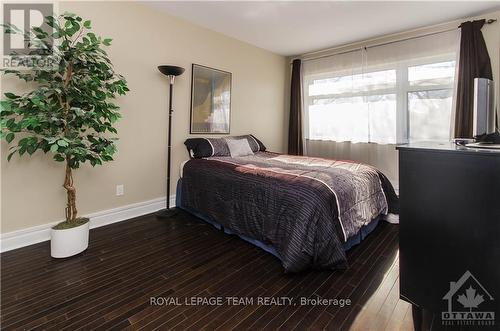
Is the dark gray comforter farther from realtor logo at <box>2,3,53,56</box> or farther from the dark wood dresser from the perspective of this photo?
realtor logo at <box>2,3,53,56</box>

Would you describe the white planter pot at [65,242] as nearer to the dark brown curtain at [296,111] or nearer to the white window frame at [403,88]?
the dark brown curtain at [296,111]

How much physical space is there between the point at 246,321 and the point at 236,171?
4.48 ft

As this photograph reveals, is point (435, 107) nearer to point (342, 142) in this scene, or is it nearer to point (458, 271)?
point (342, 142)

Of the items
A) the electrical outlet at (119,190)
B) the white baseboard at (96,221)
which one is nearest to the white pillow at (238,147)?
the white baseboard at (96,221)

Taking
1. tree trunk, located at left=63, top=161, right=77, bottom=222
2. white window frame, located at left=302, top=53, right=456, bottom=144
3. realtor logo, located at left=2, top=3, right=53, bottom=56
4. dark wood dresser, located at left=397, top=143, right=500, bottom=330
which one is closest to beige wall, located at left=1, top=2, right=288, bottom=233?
realtor logo, located at left=2, top=3, right=53, bottom=56

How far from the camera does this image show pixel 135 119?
2832mm

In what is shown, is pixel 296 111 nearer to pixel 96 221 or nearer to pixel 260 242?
pixel 260 242

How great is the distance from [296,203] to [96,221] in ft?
7.11

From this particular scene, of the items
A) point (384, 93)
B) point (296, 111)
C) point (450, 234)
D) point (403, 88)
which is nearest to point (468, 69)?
point (403, 88)

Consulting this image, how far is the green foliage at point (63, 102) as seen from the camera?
1.76 metres

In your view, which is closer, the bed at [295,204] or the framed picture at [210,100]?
the bed at [295,204]

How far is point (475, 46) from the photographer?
2.91 metres

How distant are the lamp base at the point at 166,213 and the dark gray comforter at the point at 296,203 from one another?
1.13 ft

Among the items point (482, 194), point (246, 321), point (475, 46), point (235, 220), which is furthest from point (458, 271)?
point (475, 46)
